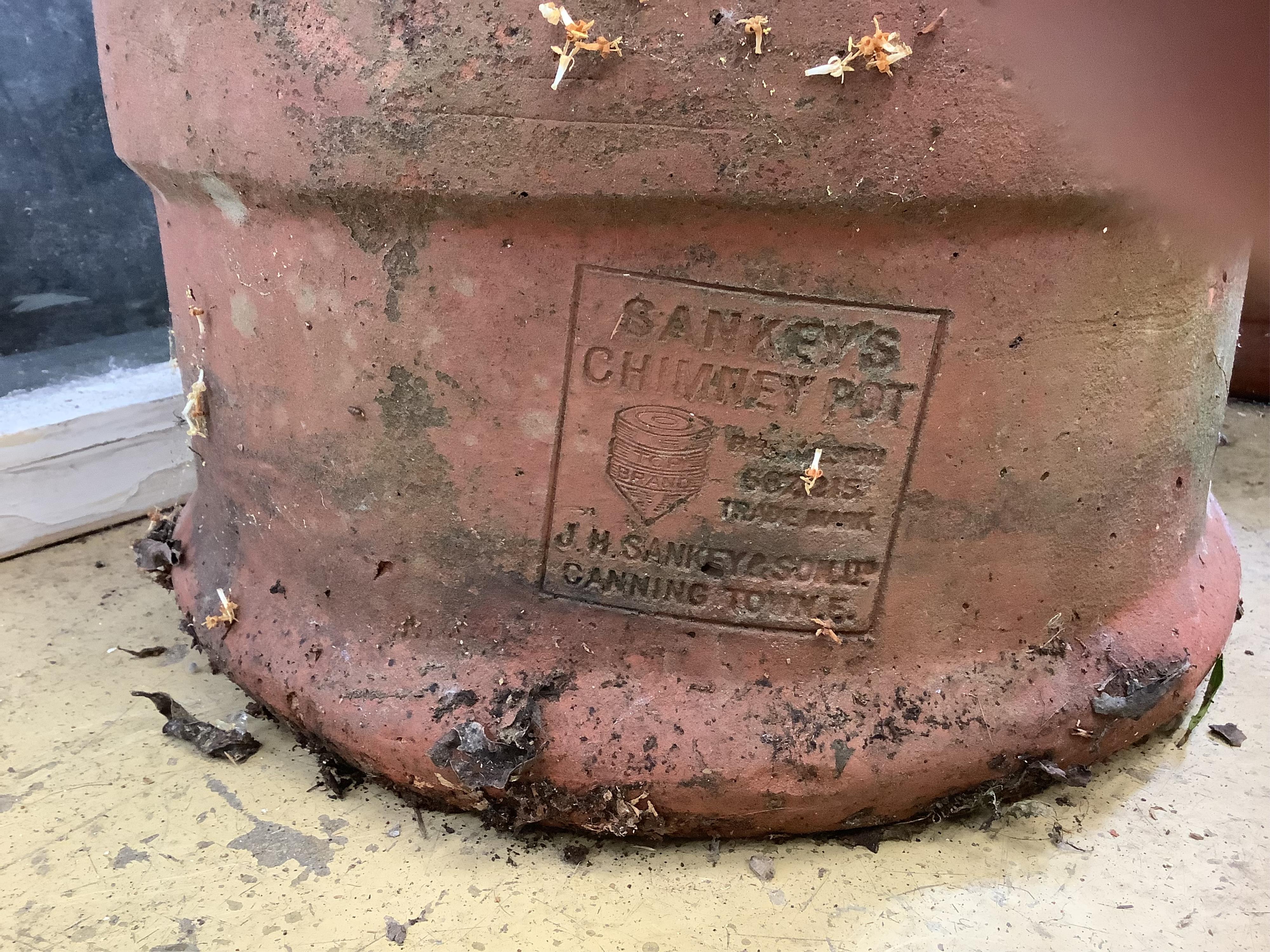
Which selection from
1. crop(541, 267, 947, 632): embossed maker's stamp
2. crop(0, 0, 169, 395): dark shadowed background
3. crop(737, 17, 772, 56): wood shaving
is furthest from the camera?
crop(0, 0, 169, 395): dark shadowed background

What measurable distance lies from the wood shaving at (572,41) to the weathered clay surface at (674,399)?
0.6 inches

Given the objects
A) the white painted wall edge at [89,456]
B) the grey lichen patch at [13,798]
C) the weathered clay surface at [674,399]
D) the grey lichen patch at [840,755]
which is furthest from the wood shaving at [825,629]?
the white painted wall edge at [89,456]

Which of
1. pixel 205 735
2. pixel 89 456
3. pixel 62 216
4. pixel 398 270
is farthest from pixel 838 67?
pixel 62 216

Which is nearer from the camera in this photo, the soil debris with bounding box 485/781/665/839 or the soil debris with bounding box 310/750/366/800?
the soil debris with bounding box 485/781/665/839

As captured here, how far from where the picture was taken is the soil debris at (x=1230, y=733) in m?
1.33

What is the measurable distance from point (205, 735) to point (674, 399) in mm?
801

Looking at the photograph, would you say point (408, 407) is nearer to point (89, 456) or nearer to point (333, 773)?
point (333, 773)

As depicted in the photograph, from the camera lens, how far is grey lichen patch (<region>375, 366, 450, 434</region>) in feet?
3.43

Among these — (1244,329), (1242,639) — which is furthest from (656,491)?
(1244,329)

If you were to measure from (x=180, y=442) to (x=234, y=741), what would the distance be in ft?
3.25

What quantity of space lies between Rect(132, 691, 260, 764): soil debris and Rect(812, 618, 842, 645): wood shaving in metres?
0.77

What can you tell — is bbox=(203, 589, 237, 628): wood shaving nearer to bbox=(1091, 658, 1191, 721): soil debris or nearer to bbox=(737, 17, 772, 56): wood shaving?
bbox=(737, 17, 772, 56): wood shaving

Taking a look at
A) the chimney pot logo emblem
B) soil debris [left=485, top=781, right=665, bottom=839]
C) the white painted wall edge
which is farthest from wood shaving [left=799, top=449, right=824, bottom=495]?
the white painted wall edge

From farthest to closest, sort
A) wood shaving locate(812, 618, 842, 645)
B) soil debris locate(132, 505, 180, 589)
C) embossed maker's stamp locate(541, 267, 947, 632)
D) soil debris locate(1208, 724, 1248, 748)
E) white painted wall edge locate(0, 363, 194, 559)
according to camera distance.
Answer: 1. white painted wall edge locate(0, 363, 194, 559)
2. soil debris locate(132, 505, 180, 589)
3. soil debris locate(1208, 724, 1248, 748)
4. wood shaving locate(812, 618, 842, 645)
5. embossed maker's stamp locate(541, 267, 947, 632)
